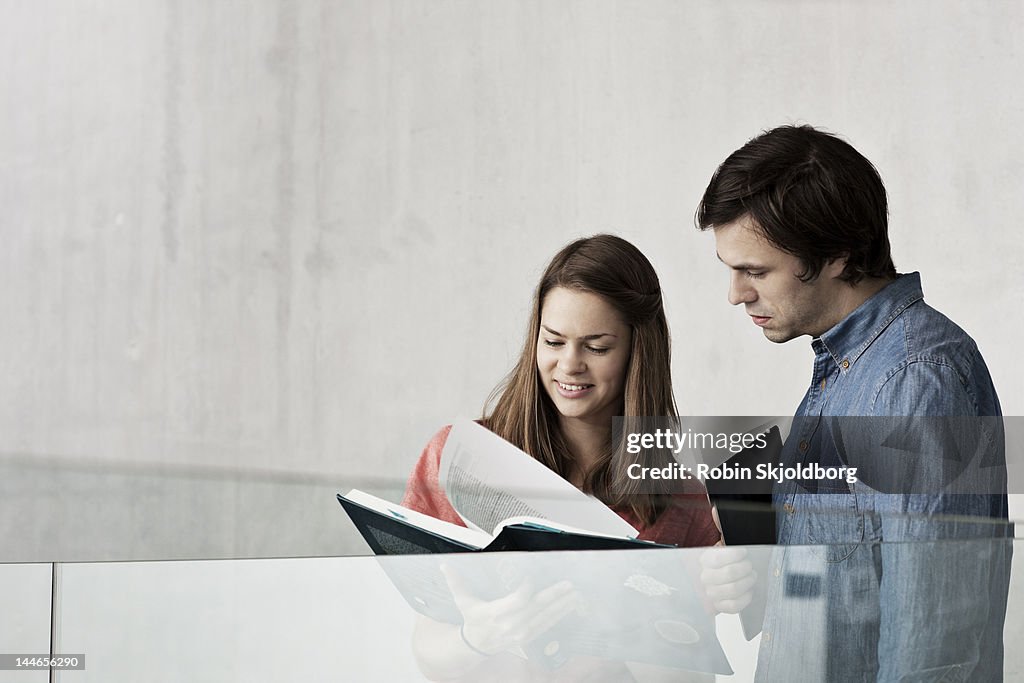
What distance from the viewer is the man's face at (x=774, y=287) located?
156 centimetres

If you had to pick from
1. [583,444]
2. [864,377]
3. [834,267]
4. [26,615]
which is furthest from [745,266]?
[26,615]

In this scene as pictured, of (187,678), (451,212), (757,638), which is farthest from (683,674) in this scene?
(451,212)

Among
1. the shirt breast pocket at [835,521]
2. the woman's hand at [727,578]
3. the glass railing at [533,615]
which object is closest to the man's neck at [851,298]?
the shirt breast pocket at [835,521]

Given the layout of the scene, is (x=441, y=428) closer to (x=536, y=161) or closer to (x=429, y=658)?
(x=536, y=161)

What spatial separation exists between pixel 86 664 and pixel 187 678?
0.09 m

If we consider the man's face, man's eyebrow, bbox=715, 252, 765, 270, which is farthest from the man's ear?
man's eyebrow, bbox=715, 252, 765, 270

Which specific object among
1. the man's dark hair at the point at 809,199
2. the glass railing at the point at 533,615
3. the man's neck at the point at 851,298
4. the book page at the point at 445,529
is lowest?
the glass railing at the point at 533,615

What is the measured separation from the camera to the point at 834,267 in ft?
5.09

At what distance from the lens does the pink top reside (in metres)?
1.60

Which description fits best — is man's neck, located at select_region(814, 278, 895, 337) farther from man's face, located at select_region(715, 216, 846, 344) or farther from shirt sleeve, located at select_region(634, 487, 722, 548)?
shirt sleeve, located at select_region(634, 487, 722, 548)

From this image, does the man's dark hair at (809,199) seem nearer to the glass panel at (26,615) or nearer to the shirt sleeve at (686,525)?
the shirt sleeve at (686,525)

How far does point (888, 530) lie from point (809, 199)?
0.52 metres

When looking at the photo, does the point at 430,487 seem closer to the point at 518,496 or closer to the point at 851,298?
the point at 518,496

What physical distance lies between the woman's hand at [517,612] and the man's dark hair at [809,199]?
78 centimetres
